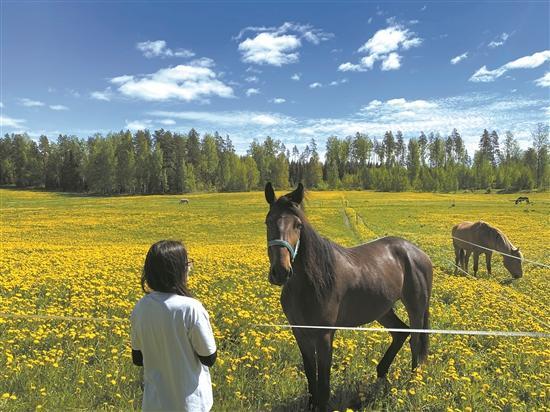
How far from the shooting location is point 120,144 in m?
101

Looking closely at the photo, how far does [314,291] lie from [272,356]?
6.52ft

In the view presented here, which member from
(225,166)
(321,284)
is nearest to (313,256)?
(321,284)

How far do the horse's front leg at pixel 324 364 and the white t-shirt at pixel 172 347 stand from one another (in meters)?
1.50

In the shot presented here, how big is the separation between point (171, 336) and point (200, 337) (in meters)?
0.20

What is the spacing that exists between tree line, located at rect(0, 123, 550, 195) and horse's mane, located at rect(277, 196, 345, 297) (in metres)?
84.4

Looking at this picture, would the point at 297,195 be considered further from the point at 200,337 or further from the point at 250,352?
the point at 250,352

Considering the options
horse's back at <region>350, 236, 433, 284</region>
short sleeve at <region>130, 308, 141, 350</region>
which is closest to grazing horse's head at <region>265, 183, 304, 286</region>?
short sleeve at <region>130, 308, 141, 350</region>

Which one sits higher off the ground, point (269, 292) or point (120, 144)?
point (120, 144)

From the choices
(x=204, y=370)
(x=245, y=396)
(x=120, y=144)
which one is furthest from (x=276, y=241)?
(x=120, y=144)

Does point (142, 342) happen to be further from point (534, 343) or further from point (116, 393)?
point (534, 343)

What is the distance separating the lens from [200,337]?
8.68 ft

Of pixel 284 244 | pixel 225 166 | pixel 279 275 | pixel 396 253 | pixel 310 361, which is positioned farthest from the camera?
pixel 225 166

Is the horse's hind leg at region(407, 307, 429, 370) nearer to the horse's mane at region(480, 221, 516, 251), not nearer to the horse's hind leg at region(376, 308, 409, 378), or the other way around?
the horse's hind leg at region(376, 308, 409, 378)

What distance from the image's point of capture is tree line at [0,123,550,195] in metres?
95.6
